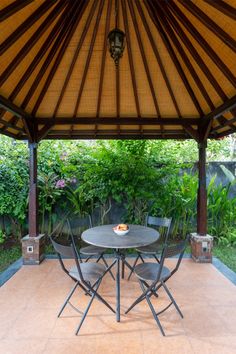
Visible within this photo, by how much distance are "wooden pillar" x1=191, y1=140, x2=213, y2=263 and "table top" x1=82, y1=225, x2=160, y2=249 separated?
5.51ft

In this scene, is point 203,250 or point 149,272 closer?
point 149,272

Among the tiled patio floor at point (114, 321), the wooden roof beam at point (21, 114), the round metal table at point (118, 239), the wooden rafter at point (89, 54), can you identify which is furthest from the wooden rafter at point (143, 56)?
the tiled patio floor at point (114, 321)

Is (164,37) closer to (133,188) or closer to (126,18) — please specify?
(126,18)

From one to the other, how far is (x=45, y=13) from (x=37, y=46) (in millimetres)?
536

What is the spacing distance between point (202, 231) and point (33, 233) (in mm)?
3389

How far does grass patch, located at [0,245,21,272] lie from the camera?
16.2 feet

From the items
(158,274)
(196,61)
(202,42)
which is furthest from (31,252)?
(202,42)

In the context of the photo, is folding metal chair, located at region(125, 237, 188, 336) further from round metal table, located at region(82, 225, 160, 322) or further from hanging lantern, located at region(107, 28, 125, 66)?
hanging lantern, located at region(107, 28, 125, 66)

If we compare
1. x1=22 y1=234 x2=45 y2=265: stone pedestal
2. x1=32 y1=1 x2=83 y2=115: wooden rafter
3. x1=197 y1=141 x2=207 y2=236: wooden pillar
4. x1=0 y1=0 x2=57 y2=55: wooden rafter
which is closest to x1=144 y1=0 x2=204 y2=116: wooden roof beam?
x1=32 y1=1 x2=83 y2=115: wooden rafter

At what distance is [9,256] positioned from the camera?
5.32 metres

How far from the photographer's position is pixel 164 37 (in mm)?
2975

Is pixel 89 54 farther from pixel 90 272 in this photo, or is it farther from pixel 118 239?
pixel 90 272

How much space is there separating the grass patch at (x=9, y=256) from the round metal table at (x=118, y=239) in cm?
257

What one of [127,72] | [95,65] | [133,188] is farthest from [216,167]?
[95,65]
